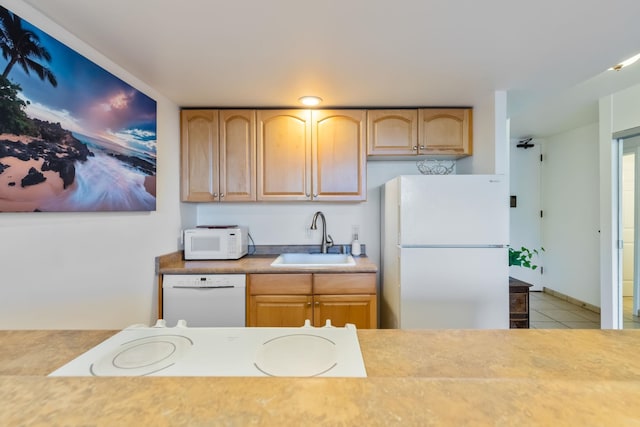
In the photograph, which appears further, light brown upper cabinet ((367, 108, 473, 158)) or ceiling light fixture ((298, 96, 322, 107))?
light brown upper cabinet ((367, 108, 473, 158))

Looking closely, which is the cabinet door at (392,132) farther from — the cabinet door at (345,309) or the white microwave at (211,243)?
the white microwave at (211,243)

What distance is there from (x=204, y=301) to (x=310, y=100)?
1651mm

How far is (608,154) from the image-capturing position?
9.81ft

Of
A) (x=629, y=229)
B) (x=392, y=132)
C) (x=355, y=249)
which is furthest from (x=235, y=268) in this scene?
(x=629, y=229)

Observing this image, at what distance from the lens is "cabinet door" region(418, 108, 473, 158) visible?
2.52 metres

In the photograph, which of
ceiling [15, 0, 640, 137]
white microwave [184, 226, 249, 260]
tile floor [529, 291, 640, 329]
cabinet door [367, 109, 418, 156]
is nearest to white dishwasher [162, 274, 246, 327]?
white microwave [184, 226, 249, 260]

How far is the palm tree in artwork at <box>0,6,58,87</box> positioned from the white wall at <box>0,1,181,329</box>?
0.21 ft

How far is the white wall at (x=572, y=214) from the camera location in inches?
147

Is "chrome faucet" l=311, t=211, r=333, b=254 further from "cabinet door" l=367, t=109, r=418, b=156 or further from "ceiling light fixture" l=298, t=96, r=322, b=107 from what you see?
"ceiling light fixture" l=298, t=96, r=322, b=107

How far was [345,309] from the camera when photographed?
7.43ft

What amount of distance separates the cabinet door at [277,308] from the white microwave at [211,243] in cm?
48

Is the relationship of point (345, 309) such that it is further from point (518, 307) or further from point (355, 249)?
point (518, 307)

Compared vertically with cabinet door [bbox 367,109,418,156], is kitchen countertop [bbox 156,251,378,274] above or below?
below

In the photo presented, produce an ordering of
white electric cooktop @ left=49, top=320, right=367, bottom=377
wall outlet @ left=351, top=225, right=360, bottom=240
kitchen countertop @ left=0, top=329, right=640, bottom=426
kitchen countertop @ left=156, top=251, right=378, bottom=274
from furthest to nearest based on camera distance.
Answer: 1. wall outlet @ left=351, top=225, right=360, bottom=240
2. kitchen countertop @ left=156, top=251, right=378, bottom=274
3. white electric cooktop @ left=49, top=320, right=367, bottom=377
4. kitchen countertop @ left=0, top=329, right=640, bottom=426
